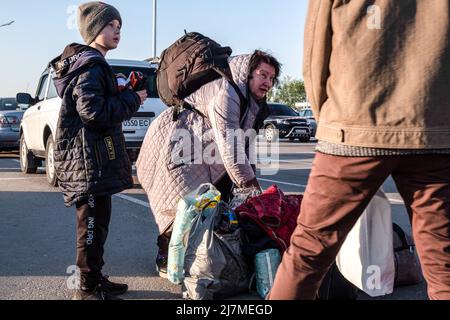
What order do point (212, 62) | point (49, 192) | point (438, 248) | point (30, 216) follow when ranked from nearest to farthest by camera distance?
point (438, 248)
point (212, 62)
point (30, 216)
point (49, 192)

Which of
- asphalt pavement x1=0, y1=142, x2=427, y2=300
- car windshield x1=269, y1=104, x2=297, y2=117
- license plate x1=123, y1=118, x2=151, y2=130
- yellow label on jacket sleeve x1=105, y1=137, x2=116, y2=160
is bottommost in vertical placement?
car windshield x1=269, y1=104, x2=297, y2=117

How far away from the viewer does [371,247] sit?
250cm

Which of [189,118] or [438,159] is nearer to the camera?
[438,159]

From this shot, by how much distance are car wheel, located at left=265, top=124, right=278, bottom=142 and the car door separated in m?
13.6

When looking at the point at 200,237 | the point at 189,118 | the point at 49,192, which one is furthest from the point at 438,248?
the point at 49,192

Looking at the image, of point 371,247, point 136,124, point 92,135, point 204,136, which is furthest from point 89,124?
point 136,124

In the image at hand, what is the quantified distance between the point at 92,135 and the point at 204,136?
103 cm

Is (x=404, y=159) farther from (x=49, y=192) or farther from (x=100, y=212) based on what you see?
(x=49, y=192)

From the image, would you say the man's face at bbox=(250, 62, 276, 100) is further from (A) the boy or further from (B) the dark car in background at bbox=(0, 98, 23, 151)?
(B) the dark car in background at bbox=(0, 98, 23, 151)

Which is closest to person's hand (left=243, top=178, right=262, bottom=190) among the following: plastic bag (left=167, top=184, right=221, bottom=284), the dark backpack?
plastic bag (left=167, top=184, right=221, bottom=284)

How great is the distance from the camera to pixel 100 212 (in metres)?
3.21

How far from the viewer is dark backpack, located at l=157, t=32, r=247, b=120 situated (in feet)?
13.0

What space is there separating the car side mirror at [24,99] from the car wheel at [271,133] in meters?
13.8
